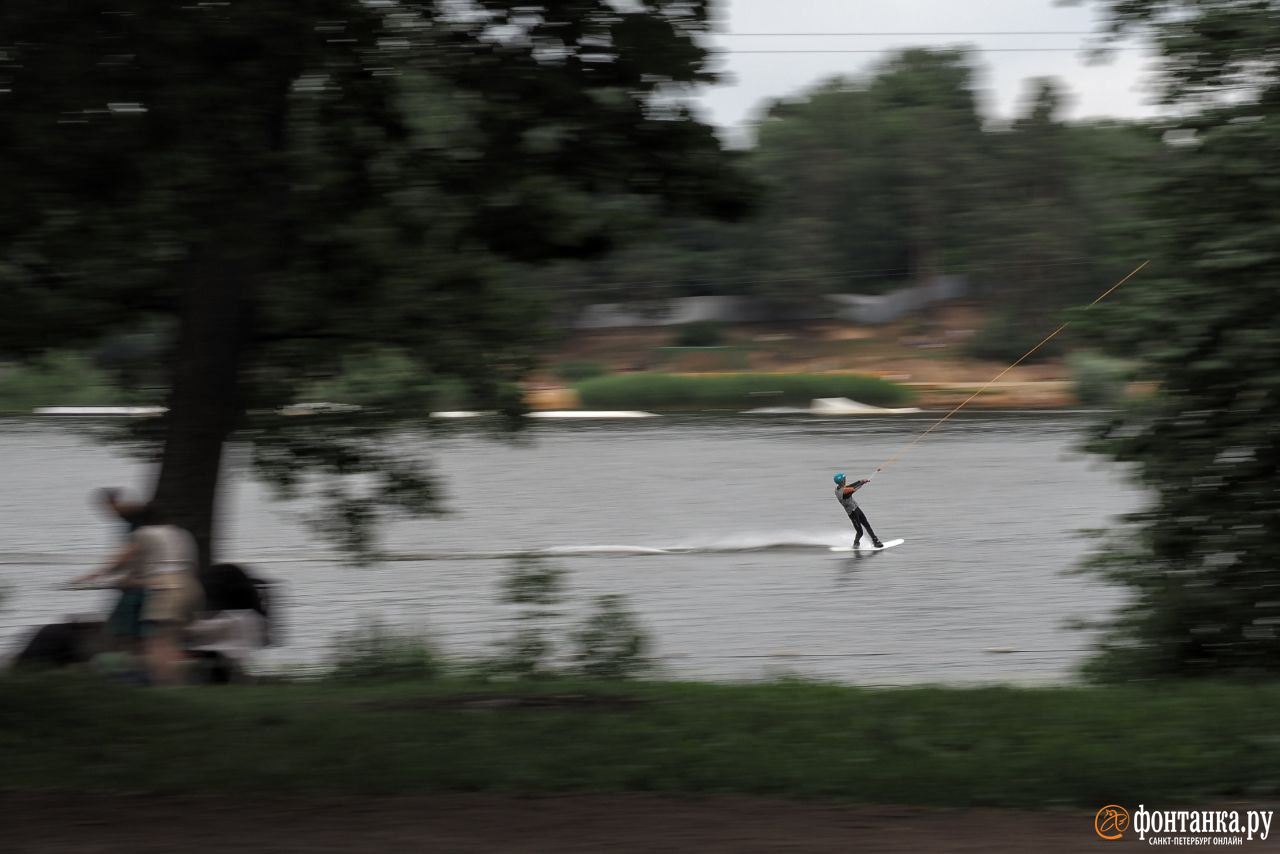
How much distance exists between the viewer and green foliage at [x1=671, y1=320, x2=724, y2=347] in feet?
238

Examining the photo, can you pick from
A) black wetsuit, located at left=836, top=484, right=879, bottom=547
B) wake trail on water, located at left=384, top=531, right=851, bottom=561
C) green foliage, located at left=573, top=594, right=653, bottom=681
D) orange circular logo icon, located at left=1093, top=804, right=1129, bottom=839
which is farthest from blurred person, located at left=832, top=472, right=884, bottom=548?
orange circular logo icon, located at left=1093, top=804, right=1129, bottom=839

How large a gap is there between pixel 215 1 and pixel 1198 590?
7.10m

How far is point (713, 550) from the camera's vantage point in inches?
1037

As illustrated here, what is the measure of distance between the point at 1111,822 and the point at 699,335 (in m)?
66.6

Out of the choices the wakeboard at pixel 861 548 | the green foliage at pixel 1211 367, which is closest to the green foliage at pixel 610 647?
the green foliage at pixel 1211 367

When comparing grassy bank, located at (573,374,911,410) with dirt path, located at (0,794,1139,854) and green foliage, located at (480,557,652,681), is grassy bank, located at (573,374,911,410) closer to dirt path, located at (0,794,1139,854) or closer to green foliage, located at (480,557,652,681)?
green foliage, located at (480,557,652,681)

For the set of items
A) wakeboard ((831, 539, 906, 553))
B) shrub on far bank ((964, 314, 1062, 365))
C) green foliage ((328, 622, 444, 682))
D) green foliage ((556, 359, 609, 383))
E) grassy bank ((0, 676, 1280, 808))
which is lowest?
shrub on far bank ((964, 314, 1062, 365))

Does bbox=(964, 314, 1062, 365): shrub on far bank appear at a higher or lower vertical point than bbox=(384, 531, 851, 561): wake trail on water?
lower

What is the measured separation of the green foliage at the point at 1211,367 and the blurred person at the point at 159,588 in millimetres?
6286

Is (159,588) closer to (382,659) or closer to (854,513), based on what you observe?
(382,659)

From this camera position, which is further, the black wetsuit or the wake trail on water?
the wake trail on water

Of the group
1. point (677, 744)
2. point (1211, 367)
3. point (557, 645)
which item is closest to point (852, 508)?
point (557, 645)

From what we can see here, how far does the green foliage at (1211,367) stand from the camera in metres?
9.71

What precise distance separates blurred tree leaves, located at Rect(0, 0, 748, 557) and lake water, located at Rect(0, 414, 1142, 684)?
1078 millimetres
